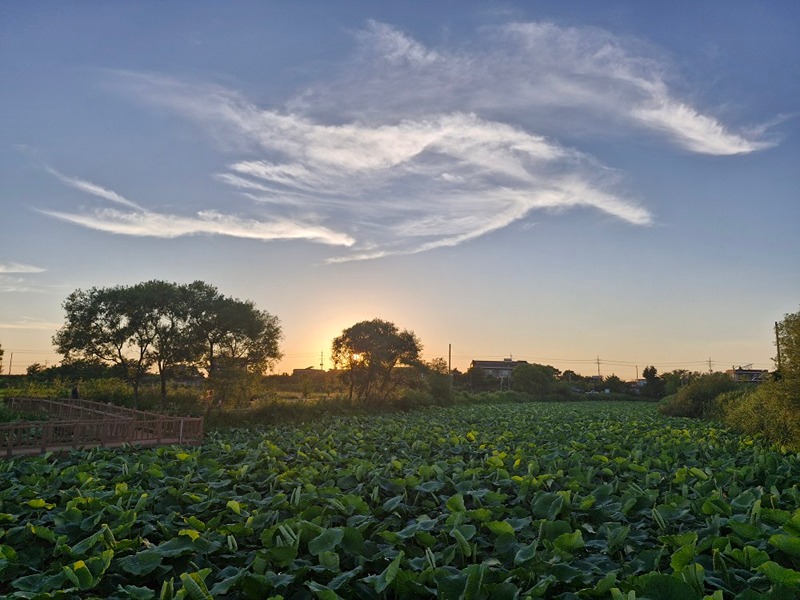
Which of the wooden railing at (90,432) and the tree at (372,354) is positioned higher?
the tree at (372,354)

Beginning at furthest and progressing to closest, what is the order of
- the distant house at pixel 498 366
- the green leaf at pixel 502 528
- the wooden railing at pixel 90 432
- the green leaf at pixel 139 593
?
1. the distant house at pixel 498 366
2. the wooden railing at pixel 90 432
3. the green leaf at pixel 502 528
4. the green leaf at pixel 139 593

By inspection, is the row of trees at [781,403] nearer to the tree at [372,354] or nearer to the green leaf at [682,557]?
the green leaf at [682,557]

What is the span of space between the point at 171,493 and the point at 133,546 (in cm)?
197

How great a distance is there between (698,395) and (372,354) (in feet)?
62.7

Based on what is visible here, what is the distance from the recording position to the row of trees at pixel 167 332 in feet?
89.8

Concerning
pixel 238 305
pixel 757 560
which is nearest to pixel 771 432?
pixel 757 560

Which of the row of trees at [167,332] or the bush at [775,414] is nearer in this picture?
the bush at [775,414]

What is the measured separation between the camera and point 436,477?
8.31 metres

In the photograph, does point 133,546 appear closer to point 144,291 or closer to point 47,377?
point 144,291

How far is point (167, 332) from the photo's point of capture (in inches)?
1109

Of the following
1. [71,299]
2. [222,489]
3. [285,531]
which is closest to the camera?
[285,531]

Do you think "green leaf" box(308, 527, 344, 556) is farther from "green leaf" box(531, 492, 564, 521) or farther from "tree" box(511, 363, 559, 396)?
"tree" box(511, 363, 559, 396)

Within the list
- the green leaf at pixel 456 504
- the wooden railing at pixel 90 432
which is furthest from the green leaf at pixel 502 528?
the wooden railing at pixel 90 432

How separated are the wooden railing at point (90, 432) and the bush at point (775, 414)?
51.0 ft
